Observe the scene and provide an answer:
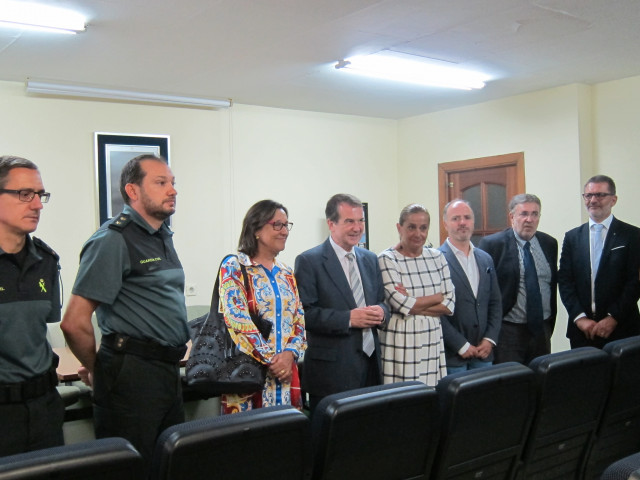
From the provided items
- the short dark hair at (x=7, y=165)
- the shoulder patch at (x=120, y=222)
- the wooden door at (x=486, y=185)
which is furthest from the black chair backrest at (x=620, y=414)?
the wooden door at (x=486, y=185)

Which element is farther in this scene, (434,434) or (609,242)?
(609,242)

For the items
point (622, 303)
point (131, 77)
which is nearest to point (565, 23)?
point (622, 303)

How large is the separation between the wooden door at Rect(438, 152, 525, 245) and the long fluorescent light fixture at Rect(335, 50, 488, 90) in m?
0.95

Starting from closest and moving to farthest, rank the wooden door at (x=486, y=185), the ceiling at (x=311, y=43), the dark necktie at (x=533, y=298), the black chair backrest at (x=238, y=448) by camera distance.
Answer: the black chair backrest at (x=238, y=448) < the ceiling at (x=311, y=43) < the dark necktie at (x=533, y=298) < the wooden door at (x=486, y=185)

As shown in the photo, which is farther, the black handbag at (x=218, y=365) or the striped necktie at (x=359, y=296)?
the striped necktie at (x=359, y=296)

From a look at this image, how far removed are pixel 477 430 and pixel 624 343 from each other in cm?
90

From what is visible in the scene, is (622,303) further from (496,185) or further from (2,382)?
(2,382)

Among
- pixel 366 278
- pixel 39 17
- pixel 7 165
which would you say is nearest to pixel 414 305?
pixel 366 278

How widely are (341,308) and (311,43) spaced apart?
197 centimetres

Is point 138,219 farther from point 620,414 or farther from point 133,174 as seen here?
point 620,414

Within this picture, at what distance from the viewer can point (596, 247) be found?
4.02 metres

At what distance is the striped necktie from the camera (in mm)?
3076

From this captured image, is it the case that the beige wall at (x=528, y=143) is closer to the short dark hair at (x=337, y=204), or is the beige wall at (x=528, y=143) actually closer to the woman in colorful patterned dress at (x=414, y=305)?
the woman in colorful patterned dress at (x=414, y=305)

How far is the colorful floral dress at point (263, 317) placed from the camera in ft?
8.21
